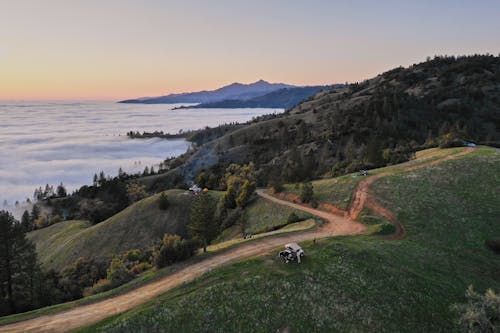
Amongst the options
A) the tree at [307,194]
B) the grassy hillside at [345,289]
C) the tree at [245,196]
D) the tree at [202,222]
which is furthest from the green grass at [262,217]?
the grassy hillside at [345,289]

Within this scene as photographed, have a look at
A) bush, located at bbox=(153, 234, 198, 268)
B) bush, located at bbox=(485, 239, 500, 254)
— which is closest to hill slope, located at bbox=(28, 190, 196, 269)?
bush, located at bbox=(153, 234, 198, 268)

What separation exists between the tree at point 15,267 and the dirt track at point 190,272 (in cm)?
1438

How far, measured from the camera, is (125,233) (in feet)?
265

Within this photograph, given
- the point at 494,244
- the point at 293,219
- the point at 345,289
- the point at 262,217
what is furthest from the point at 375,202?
the point at 345,289

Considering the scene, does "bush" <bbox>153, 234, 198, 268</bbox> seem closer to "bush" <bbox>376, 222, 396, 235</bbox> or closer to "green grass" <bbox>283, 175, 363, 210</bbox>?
"bush" <bbox>376, 222, 396, 235</bbox>

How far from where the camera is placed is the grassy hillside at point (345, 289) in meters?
23.5

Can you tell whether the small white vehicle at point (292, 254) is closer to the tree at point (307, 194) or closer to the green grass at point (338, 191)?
the green grass at point (338, 191)

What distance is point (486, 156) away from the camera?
200 feet

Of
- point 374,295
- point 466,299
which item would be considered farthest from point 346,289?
point 466,299

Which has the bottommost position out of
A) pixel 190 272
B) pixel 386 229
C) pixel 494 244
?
pixel 190 272

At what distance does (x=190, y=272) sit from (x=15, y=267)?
25.7 m

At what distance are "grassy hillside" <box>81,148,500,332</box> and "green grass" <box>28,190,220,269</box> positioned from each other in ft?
178

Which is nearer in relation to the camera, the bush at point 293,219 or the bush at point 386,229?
the bush at point 386,229

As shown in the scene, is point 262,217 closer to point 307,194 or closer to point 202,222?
point 307,194
